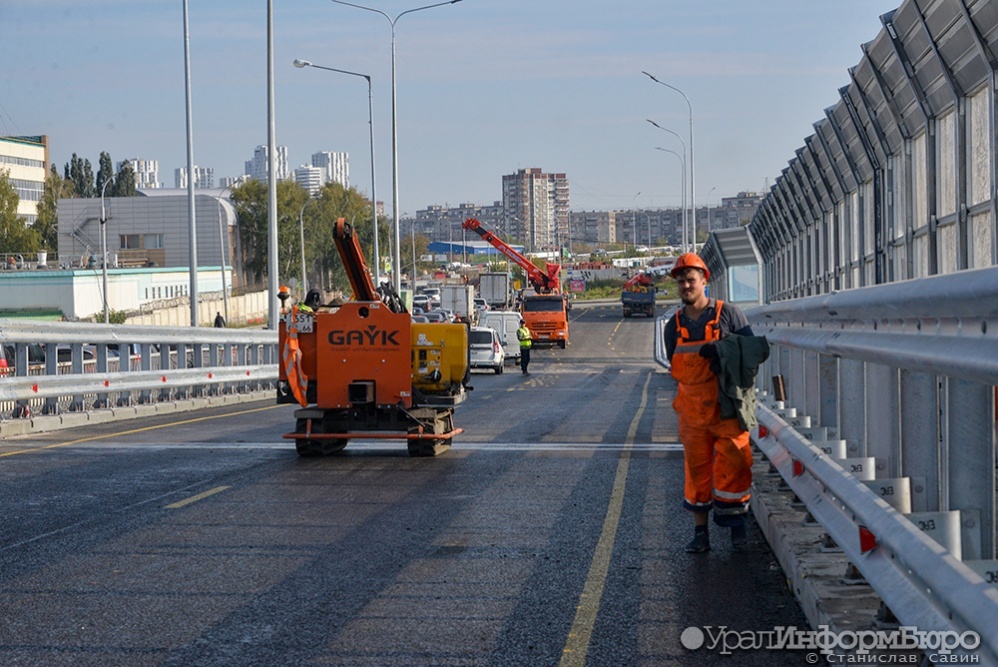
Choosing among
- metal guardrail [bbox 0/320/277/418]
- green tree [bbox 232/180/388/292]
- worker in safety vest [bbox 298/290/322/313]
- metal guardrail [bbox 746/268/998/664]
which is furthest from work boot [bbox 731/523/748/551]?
green tree [bbox 232/180/388/292]

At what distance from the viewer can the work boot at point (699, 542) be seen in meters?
8.39

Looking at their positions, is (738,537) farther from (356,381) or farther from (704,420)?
(356,381)

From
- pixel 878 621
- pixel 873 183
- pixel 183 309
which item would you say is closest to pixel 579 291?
pixel 183 309

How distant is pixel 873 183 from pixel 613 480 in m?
4.97

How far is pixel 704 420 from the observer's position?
26.6 ft

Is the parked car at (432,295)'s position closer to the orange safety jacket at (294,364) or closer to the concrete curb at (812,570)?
the orange safety jacket at (294,364)

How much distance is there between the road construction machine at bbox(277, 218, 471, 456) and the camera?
1461 cm

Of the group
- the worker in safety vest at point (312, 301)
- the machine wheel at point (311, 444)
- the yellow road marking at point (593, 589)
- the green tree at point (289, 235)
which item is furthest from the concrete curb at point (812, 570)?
the green tree at point (289, 235)

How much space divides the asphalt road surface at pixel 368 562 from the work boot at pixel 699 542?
90 millimetres

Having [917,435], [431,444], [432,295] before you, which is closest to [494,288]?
[432,295]

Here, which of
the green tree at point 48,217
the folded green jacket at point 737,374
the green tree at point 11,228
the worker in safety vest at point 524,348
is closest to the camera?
the folded green jacket at point 737,374

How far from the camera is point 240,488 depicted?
38.3ft

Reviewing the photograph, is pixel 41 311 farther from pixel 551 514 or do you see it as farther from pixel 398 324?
pixel 551 514

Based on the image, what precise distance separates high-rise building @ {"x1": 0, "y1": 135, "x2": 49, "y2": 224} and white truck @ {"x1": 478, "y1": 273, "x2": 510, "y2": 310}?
63.5m
